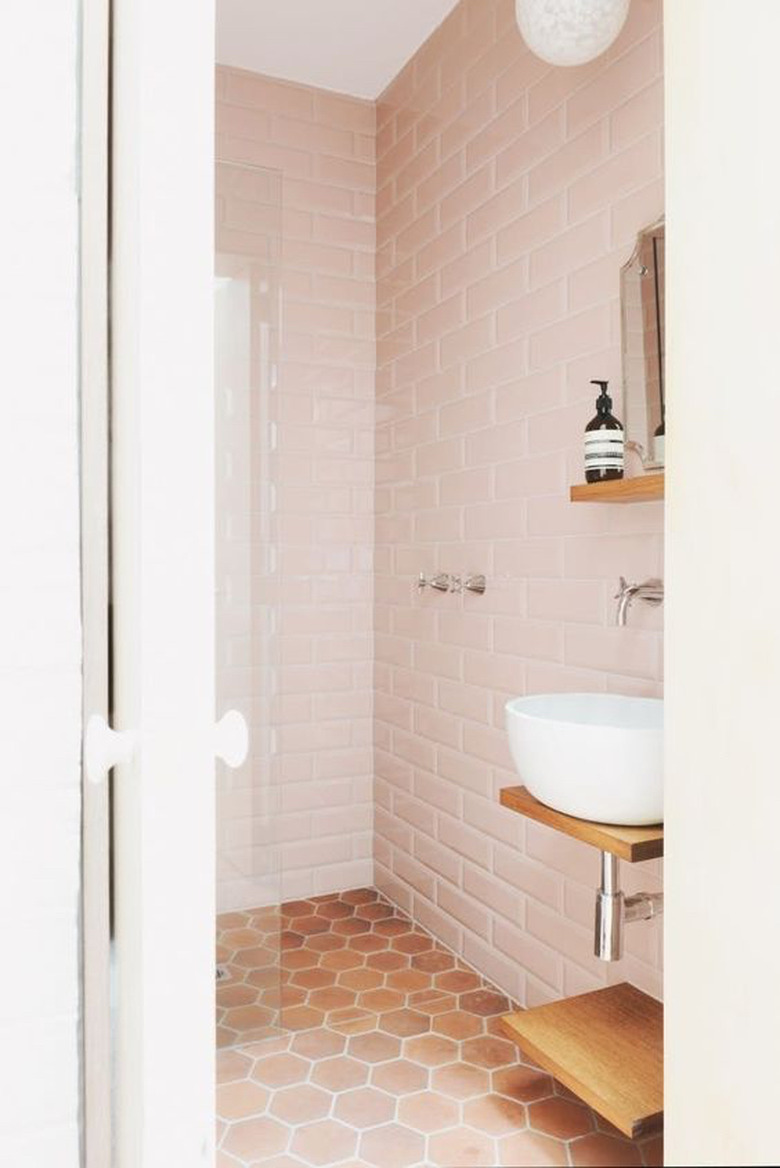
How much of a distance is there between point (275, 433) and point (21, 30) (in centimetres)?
118

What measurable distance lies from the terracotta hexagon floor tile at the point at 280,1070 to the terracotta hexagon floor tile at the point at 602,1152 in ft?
1.86

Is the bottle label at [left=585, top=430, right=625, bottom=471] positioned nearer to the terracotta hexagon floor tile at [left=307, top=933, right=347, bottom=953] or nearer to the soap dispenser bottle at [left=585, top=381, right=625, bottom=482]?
the soap dispenser bottle at [left=585, top=381, right=625, bottom=482]

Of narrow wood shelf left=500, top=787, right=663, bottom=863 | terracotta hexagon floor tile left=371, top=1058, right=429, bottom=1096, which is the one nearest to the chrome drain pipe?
narrow wood shelf left=500, top=787, right=663, bottom=863

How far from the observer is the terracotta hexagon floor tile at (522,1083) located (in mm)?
1648

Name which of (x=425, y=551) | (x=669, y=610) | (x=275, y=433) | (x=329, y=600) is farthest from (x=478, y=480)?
(x=669, y=610)

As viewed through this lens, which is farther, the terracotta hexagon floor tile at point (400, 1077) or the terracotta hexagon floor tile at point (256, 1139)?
the terracotta hexagon floor tile at point (400, 1077)

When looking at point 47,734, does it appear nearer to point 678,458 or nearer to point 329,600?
point 678,458

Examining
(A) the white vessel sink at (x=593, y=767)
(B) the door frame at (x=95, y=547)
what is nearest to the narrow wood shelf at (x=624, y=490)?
(A) the white vessel sink at (x=593, y=767)

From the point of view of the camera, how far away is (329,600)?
265 centimetres

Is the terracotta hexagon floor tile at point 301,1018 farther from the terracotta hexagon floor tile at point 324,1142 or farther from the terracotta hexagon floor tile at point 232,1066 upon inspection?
the terracotta hexagon floor tile at point 324,1142

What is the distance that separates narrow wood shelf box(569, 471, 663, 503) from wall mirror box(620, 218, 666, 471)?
0.10 meters

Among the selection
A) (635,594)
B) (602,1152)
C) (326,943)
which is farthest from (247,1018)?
(635,594)

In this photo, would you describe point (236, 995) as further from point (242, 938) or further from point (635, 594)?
point (635, 594)

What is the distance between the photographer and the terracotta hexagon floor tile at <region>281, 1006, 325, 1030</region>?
193cm
